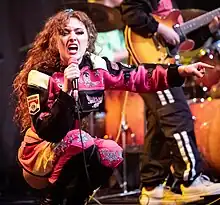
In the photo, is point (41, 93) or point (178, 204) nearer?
point (41, 93)

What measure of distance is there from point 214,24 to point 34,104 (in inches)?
47.9

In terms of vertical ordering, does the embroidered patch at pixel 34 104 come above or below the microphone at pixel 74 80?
below

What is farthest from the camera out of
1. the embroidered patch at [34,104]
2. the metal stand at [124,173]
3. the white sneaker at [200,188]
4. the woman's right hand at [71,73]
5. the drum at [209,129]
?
the metal stand at [124,173]

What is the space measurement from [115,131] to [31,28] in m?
0.91

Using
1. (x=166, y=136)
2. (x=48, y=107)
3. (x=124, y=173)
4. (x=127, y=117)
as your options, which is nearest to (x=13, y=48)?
(x=127, y=117)

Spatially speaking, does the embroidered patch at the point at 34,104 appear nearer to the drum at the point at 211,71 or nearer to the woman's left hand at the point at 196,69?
the woman's left hand at the point at 196,69

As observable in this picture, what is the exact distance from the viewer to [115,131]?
12.4ft

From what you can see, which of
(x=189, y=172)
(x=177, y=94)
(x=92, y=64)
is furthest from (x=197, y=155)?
(x=92, y=64)

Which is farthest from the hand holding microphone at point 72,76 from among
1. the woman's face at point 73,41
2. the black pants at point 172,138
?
the black pants at point 172,138

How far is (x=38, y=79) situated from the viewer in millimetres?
2023

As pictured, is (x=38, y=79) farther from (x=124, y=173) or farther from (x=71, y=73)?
(x=124, y=173)

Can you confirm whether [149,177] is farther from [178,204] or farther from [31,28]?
[31,28]

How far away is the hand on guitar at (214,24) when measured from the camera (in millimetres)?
2830

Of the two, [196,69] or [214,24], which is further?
[214,24]
